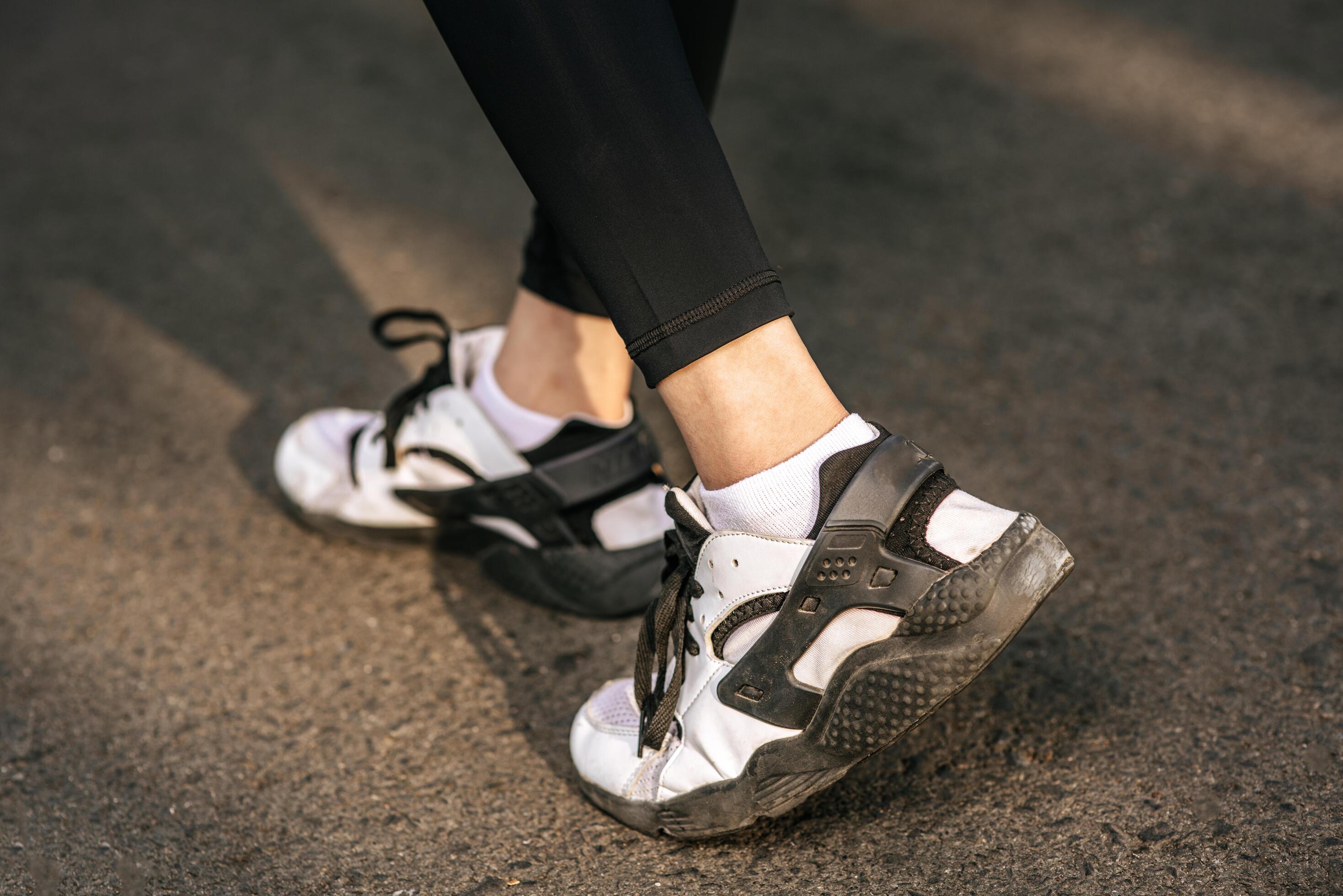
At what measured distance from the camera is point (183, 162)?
102 inches

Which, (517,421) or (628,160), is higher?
(628,160)

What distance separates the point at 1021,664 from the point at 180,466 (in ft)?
4.35

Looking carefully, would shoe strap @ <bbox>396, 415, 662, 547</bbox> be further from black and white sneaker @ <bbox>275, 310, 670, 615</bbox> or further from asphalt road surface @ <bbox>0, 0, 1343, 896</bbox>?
asphalt road surface @ <bbox>0, 0, 1343, 896</bbox>

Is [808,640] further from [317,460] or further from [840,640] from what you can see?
[317,460]

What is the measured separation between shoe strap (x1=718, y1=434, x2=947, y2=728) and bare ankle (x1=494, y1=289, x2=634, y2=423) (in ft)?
1.66

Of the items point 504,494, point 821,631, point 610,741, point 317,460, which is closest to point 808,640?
point 821,631

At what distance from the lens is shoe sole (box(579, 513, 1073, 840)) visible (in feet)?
2.90

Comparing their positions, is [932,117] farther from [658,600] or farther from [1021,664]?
[658,600]

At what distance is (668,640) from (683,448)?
668 mm

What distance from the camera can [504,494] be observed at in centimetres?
136

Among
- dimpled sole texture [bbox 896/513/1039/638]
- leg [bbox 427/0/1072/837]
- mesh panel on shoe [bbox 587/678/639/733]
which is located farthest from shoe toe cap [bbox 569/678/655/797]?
dimpled sole texture [bbox 896/513/1039/638]

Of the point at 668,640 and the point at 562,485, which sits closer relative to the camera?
the point at 668,640

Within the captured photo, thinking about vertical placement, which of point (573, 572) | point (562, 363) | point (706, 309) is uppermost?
point (706, 309)

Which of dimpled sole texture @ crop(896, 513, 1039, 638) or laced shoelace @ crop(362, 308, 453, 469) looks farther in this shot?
laced shoelace @ crop(362, 308, 453, 469)
